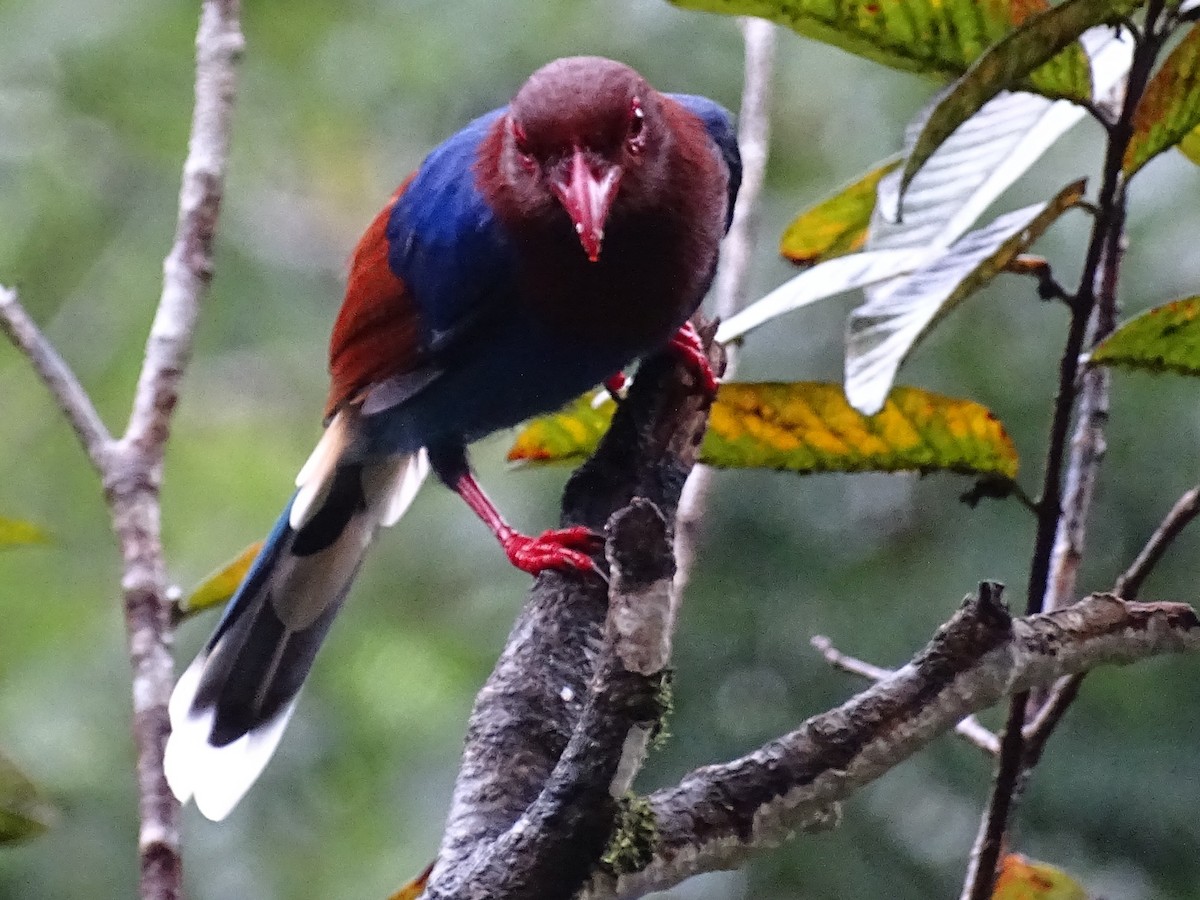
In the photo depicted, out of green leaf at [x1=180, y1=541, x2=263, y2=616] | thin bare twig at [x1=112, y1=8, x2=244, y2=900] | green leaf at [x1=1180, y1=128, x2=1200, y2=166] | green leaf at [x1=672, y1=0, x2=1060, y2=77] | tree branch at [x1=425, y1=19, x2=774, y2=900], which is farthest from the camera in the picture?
green leaf at [x1=180, y1=541, x2=263, y2=616]

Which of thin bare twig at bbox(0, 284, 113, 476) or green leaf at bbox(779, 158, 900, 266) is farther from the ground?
green leaf at bbox(779, 158, 900, 266)

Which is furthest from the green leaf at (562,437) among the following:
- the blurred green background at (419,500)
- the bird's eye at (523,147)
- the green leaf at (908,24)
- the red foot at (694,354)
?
the blurred green background at (419,500)

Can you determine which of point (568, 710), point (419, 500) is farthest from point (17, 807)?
point (419, 500)

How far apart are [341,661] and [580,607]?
1641 mm

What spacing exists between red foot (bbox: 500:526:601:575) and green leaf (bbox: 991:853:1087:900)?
0.60 meters

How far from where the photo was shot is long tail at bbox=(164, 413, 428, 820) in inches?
98.9

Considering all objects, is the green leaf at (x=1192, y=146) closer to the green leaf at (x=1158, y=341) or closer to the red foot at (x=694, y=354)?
the green leaf at (x=1158, y=341)

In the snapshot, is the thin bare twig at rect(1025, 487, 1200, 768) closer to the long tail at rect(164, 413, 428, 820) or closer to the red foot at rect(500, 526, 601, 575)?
the red foot at rect(500, 526, 601, 575)

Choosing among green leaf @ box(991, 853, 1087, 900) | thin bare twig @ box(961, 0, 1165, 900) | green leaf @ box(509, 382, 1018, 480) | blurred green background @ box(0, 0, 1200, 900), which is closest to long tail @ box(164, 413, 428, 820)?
blurred green background @ box(0, 0, 1200, 900)

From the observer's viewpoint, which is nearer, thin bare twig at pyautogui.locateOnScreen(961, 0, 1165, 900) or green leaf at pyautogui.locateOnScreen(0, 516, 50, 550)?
thin bare twig at pyautogui.locateOnScreen(961, 0, 1165, 900)

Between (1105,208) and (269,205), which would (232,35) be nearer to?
(1105,208)


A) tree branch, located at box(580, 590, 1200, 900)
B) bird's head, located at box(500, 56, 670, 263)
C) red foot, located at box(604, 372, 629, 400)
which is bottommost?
tree branch, located at box(580, 590, 1200, 900)

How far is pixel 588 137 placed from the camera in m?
1.99

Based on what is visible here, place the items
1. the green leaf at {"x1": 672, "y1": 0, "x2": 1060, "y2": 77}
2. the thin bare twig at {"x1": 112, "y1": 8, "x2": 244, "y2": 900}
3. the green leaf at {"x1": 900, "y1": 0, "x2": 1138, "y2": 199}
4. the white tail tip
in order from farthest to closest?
1. the white tail tip
2. the thin bare twig at {"x1": 112, "y1": 8, "x2": 244, "y2": 900}
3. the green leaf at {"x1": 672, "y1": 0, "x2": 1060, "y2": 77}
4. the green leaf at {"x1": 900, "y1": 0, "x2": 1138, "y2": 199}
